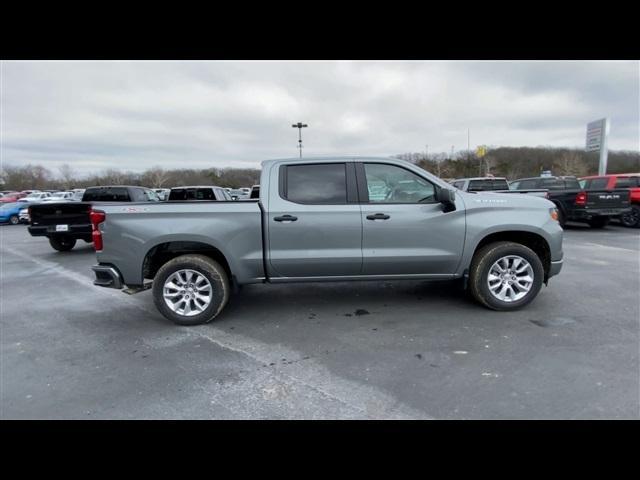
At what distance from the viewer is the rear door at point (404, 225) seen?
4.15 meters

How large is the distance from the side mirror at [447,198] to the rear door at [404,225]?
8cm

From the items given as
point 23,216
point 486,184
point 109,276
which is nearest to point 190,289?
point 109,276

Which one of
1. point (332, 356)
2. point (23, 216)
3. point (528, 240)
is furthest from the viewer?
point (23, 216)

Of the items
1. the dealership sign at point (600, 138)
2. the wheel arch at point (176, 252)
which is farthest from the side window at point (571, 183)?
the wheel arch at point (176, 252)

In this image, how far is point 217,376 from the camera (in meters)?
3.03

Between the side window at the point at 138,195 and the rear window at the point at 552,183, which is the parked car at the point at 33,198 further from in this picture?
the rear window at the point at 552,183

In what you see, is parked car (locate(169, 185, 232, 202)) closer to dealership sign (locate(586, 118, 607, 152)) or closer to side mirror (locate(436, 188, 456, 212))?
side mirror (locate(436, 188, 456, 212))

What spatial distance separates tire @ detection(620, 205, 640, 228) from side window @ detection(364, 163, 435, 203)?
1222 centimetres

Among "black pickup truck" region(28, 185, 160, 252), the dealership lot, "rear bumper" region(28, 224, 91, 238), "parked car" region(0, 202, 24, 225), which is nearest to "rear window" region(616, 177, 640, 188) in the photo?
the dealership lot

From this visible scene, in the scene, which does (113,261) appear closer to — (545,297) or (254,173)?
(545,297)

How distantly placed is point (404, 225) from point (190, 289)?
2742 mm

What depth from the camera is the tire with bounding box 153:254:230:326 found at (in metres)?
4.09

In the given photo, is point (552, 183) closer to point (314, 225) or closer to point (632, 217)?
point (632, 217)

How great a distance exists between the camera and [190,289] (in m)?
4.16
